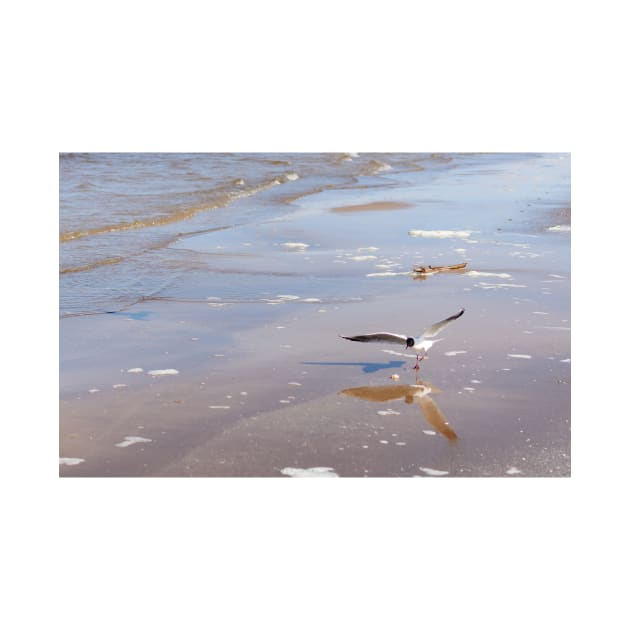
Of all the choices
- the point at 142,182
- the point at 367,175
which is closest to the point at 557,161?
the point at 367,175

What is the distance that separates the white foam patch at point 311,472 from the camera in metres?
4.05

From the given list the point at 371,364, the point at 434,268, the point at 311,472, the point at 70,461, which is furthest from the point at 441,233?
the point at 70,461

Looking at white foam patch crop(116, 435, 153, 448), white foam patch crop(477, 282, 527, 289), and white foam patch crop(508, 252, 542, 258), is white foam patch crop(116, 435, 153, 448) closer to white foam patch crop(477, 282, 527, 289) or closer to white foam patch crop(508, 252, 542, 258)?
white foam patch crop(477, 282, 527, 289)

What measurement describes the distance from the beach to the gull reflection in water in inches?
0.5

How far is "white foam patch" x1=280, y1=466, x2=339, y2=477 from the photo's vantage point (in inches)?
160

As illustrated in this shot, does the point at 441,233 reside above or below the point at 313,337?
above

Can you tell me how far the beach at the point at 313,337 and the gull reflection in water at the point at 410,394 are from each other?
14 millimetres

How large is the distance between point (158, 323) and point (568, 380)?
119 inches

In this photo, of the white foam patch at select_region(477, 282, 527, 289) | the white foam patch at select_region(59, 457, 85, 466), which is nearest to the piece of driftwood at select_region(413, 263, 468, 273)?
the white foam patch at select_region(477, 282, 527, 289)

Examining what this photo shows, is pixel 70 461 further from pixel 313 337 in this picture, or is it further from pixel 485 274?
pixel 485 274

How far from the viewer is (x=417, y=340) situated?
5.61 metres

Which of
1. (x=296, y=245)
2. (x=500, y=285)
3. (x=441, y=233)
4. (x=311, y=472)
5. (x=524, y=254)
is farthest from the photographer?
(x=441, y=233)

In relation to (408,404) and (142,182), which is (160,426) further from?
(142,182)

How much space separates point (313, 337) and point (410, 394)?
119 cm
